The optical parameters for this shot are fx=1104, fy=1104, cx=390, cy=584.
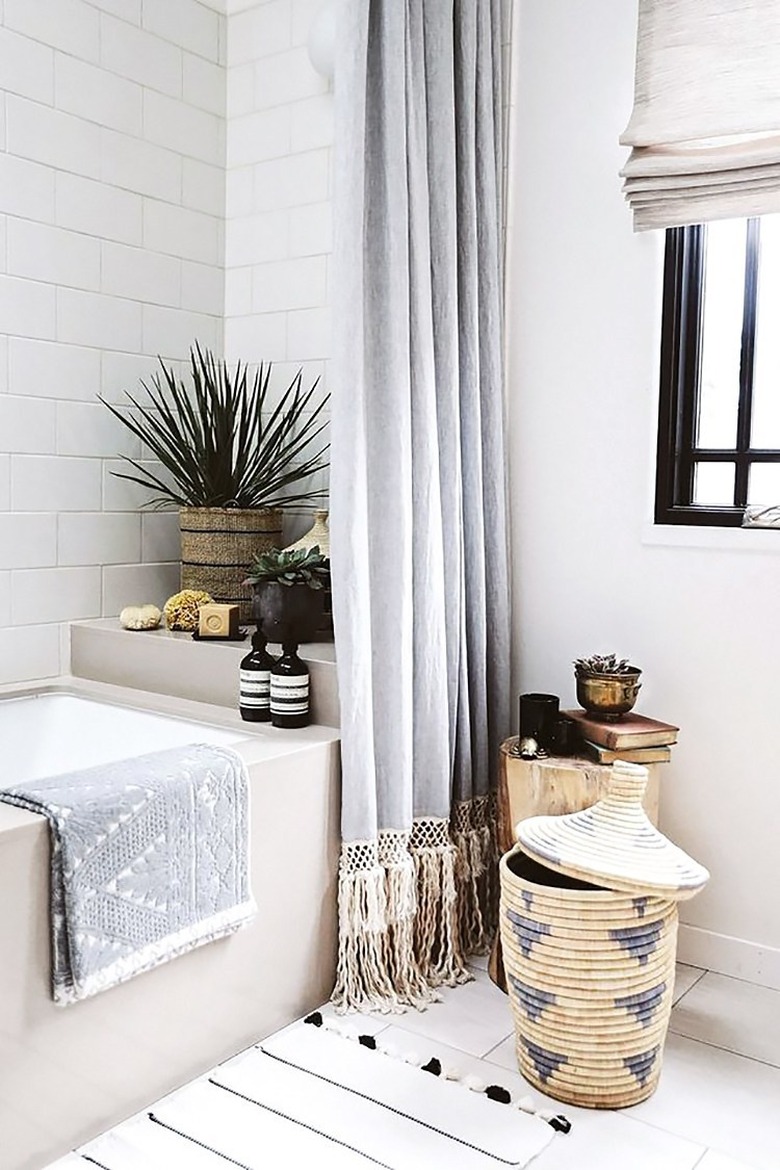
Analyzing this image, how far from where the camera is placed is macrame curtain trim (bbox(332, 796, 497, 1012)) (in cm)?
232

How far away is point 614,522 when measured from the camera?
2.62 m

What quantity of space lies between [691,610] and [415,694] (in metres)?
0.66

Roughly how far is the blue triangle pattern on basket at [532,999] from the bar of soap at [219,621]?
108 centimetres

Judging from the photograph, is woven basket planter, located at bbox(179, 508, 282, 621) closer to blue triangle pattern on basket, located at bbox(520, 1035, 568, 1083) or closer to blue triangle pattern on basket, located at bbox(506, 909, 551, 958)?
blue triangle pattern on basket, located at bbox(506, 909, 551, 958)

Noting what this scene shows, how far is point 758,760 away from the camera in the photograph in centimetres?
246

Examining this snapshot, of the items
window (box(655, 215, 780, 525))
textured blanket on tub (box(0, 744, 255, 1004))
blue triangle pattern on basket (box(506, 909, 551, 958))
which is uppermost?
window (box(655, 215, 780, 525))

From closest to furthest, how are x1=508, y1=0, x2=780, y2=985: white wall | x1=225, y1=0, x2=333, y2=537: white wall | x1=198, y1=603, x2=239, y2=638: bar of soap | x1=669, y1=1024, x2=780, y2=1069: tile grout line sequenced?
x1=669, y1=1024, x2=780, y2=1069: tile grout line < x1=508, y1=0, x2=780, y2=985: white wall < x1=198, y1=603, x2=239, y2=638: bar of soap < x1=225, y1=0, x2=333, y2=537: white wall

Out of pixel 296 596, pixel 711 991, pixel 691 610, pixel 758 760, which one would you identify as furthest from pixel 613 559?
pixel 711 991

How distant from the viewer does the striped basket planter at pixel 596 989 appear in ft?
6.40

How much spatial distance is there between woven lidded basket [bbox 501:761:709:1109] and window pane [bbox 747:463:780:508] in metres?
0.84

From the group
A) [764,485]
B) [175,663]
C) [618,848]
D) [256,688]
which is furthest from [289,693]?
[764,485]

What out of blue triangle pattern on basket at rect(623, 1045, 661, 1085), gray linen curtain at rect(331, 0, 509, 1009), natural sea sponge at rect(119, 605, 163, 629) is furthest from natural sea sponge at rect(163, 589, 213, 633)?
blue triangle pattern on basket at rect(623, 1045, 661, 1085)

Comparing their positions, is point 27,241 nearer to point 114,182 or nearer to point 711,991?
point 114,182

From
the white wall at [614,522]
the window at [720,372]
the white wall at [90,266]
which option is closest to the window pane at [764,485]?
the window at [720,372]
